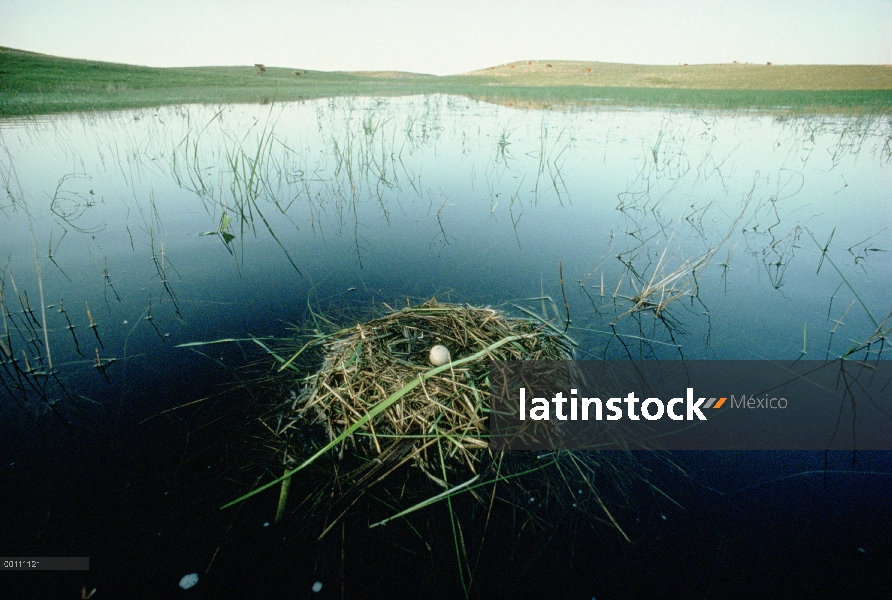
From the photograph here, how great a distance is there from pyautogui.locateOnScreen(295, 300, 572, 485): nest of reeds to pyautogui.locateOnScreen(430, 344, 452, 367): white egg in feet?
0.16

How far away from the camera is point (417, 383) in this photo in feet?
6.49

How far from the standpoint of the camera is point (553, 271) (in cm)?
389

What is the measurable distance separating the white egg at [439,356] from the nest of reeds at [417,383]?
5 cm

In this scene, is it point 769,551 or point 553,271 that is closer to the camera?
point 769,551

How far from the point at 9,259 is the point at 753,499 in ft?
19.2

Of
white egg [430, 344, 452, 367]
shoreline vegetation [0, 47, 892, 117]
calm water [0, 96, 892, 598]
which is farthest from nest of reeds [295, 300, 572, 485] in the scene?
shoreline vegetation [0, 47, 892, 117]

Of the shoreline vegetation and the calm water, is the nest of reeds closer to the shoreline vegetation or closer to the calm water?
the calm water

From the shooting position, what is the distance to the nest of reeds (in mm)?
2016

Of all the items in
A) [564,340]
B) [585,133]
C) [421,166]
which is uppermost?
[585,133]

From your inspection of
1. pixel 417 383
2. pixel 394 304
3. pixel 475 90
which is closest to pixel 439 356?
pixel 417 383

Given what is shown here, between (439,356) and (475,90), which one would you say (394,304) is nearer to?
(439,356)

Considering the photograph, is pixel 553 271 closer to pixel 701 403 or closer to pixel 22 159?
pixel 701 403

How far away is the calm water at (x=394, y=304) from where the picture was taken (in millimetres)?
1597

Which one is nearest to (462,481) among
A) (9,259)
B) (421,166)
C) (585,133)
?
(9,259)
